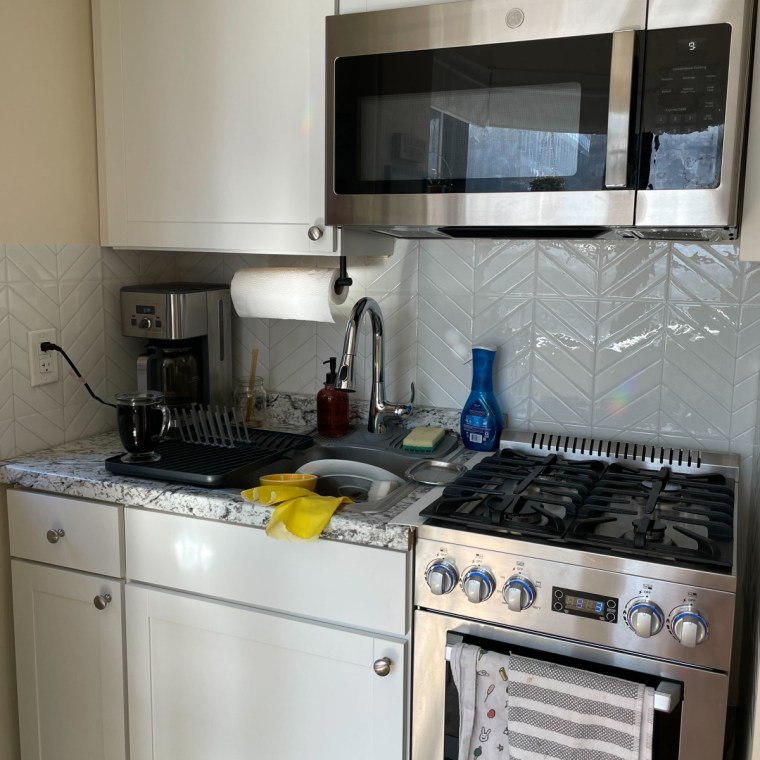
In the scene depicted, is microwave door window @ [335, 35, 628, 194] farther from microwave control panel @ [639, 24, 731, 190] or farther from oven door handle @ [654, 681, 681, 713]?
oven door handle @ [654, 681, 681, 713]

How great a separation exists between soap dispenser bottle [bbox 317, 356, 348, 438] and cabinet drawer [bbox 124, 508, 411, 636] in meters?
0.50

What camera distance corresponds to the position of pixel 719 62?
131cm

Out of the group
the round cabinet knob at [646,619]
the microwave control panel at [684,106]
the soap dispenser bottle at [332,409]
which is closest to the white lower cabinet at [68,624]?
the soap dispenser bottle at [332,409]

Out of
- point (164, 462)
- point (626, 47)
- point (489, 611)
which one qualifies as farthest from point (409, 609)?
point (626, 47)

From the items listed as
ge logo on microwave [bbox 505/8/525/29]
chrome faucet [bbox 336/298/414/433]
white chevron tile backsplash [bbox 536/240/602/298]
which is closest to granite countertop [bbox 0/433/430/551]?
chrome faucet [bbox 336/298/414/433]

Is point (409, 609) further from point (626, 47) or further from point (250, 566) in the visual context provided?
point (626, 47)

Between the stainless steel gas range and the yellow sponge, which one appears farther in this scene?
the yellow sponge

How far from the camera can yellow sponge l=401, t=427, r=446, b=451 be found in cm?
185

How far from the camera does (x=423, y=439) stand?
1874 mm

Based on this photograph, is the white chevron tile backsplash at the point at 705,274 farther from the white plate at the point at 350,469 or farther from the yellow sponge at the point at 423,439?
the white plate at the point at 350,469

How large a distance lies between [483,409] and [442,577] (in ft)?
1.88

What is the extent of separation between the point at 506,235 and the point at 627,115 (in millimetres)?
446

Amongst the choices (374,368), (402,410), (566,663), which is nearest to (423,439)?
(402,410)

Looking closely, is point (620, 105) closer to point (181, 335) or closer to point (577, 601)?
point (577, 601)
